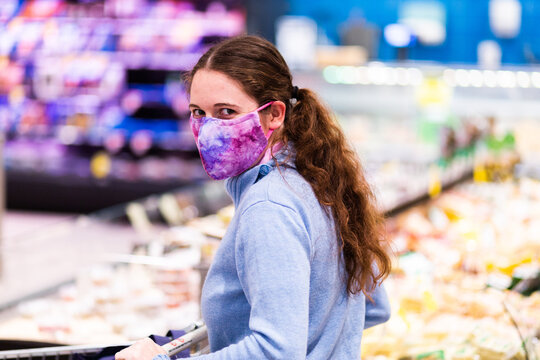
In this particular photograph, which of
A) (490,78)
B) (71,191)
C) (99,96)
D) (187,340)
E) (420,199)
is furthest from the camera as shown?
(99,96)

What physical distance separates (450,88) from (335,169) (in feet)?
15.6

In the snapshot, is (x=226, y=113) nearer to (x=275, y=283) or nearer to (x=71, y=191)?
(x=275, y=283)

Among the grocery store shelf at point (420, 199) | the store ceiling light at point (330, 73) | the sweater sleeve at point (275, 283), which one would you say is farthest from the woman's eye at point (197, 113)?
the store ceiling light at point (330, 73)

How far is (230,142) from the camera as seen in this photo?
1375 millimetres

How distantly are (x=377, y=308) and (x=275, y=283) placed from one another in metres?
0.51

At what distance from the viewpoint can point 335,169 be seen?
1.40 metres

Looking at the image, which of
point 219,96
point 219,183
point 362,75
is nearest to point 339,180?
point 219,96

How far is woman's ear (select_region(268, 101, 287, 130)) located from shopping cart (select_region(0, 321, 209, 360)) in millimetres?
488

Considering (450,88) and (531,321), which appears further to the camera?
(450,88)

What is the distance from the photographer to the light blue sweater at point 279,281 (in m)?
1.21

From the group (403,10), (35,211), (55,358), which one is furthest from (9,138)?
(55,358)

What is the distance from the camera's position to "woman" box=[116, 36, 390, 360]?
48.2 inches

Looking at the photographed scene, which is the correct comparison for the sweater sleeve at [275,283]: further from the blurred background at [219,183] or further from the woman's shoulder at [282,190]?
the blurred background at [219,183]

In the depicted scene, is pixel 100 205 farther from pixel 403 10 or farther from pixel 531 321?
pixel 531 321
